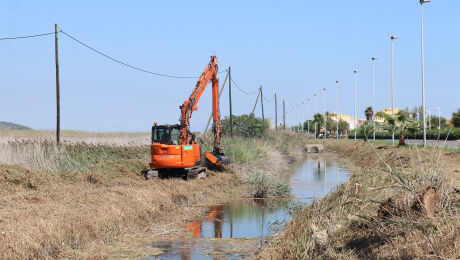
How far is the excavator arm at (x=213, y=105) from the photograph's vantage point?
26250 millimetres

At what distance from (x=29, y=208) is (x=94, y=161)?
1439 cm

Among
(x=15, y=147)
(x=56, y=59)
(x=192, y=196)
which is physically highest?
(x=56, y=59)

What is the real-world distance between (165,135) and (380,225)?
55.8ft

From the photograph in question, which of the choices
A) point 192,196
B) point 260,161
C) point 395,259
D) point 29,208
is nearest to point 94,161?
point 192,196

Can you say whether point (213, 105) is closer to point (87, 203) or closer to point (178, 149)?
point (178, 149)

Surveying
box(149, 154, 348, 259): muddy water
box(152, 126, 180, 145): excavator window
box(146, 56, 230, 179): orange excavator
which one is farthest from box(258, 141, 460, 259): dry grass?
box(152, 126, 180, 145): excavator window

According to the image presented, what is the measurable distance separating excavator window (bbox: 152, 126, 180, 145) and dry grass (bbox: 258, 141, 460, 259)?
46.1ft

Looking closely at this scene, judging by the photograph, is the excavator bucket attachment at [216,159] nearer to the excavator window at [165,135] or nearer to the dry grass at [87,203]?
the dry grass at [87,203]

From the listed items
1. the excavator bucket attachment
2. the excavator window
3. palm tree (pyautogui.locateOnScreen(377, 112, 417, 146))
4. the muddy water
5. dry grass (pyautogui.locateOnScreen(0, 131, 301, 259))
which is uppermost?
palm tree (pyautogui.locateOnScreen(377, 112, 417, 146))

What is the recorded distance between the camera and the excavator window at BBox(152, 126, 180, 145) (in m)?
25.5

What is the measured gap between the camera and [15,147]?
2755 cm

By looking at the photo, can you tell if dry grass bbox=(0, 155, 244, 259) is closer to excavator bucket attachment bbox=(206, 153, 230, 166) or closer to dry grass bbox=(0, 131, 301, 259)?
dry grass bbox=(0, 131, 301, 259)

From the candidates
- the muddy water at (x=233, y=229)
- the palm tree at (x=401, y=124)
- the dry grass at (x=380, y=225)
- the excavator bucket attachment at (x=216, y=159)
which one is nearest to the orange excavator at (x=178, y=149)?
the excavator bucket attachment at (x=216, y=159)

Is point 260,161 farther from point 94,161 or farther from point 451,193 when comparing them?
point 451,193
